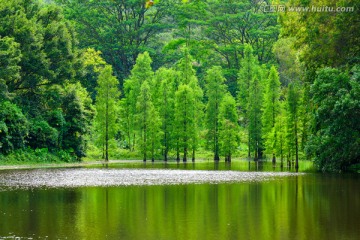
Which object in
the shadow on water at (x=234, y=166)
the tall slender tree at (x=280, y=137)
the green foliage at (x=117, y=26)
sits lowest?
the shadow on water at (x=234, y=166)

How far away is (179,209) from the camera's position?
24734 millimetres

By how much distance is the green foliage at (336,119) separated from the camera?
44059 mm

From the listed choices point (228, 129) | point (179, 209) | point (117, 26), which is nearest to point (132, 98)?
point (228, 129)

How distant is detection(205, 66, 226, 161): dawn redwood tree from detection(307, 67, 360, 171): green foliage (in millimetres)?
29431

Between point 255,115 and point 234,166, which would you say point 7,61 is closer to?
point 234,166

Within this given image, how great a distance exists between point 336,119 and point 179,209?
2350 cm

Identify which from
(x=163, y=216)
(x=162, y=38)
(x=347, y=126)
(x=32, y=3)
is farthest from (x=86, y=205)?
(x=162, y=38)

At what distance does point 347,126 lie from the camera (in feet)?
147

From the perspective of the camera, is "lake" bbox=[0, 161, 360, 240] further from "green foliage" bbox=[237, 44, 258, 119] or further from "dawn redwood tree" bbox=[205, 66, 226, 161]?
"green foliage" bbox=[237, 44, 258, 119]

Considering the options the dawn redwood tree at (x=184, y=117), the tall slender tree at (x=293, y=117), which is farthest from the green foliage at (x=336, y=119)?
the dawn redwood tree at (x=184, y=117)

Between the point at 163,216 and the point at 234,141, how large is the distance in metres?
51.2

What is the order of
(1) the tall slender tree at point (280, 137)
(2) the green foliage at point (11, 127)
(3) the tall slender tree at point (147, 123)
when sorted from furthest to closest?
1. (3) the tall slender tree at point (147, 123)
2. (1) the tall slender tree at point (280, 137)
3. (2) the green foliage at point (11, 127)

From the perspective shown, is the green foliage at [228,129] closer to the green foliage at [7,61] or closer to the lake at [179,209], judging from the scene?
the green foliage at [7,61]

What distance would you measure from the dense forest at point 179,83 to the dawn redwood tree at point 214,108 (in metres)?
0.13
